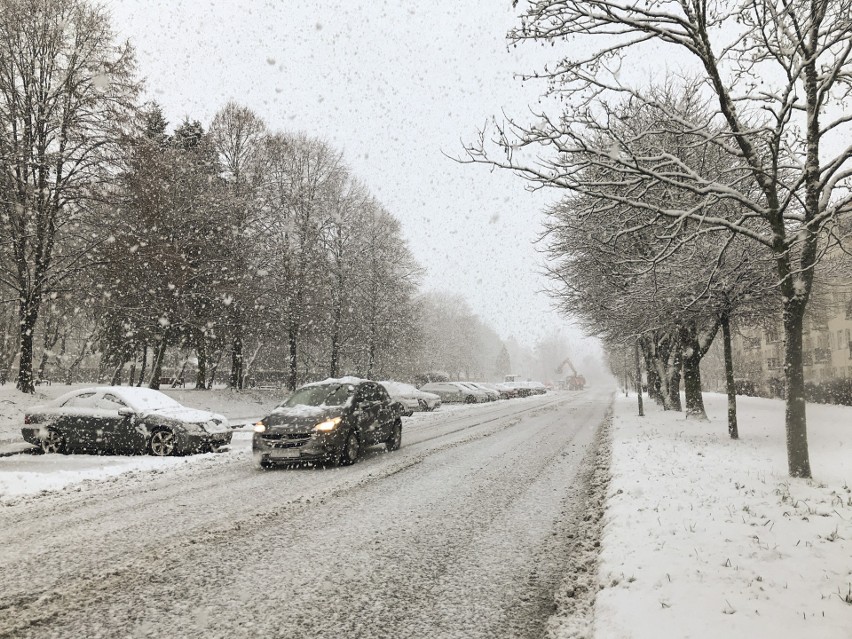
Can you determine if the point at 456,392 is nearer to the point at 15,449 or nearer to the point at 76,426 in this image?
the point at 76,426

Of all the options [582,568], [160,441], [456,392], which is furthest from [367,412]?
[456,392]

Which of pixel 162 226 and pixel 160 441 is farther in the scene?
pixel 162 226

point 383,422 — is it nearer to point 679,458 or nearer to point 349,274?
point 679,458

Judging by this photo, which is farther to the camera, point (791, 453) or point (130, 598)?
point (791, 453)

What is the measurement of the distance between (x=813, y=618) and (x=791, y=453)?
5420mm

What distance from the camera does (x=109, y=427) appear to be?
37.7 ft

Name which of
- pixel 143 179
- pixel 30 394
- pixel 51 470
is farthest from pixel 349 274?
pixel 51 470

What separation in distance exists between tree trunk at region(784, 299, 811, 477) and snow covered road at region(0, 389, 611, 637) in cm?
322

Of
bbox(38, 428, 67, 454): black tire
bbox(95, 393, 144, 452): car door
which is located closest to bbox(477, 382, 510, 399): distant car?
bbox(95, 393, 144, 452): car door

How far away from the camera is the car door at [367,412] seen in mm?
11273

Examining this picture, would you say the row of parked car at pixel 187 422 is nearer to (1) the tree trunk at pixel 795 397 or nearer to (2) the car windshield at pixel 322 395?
(2) the car windshield at pixel 322 395


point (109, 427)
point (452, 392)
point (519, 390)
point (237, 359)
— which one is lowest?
point (519, 390)

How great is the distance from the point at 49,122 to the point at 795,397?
22.4m

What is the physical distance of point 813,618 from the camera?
3490 mm
